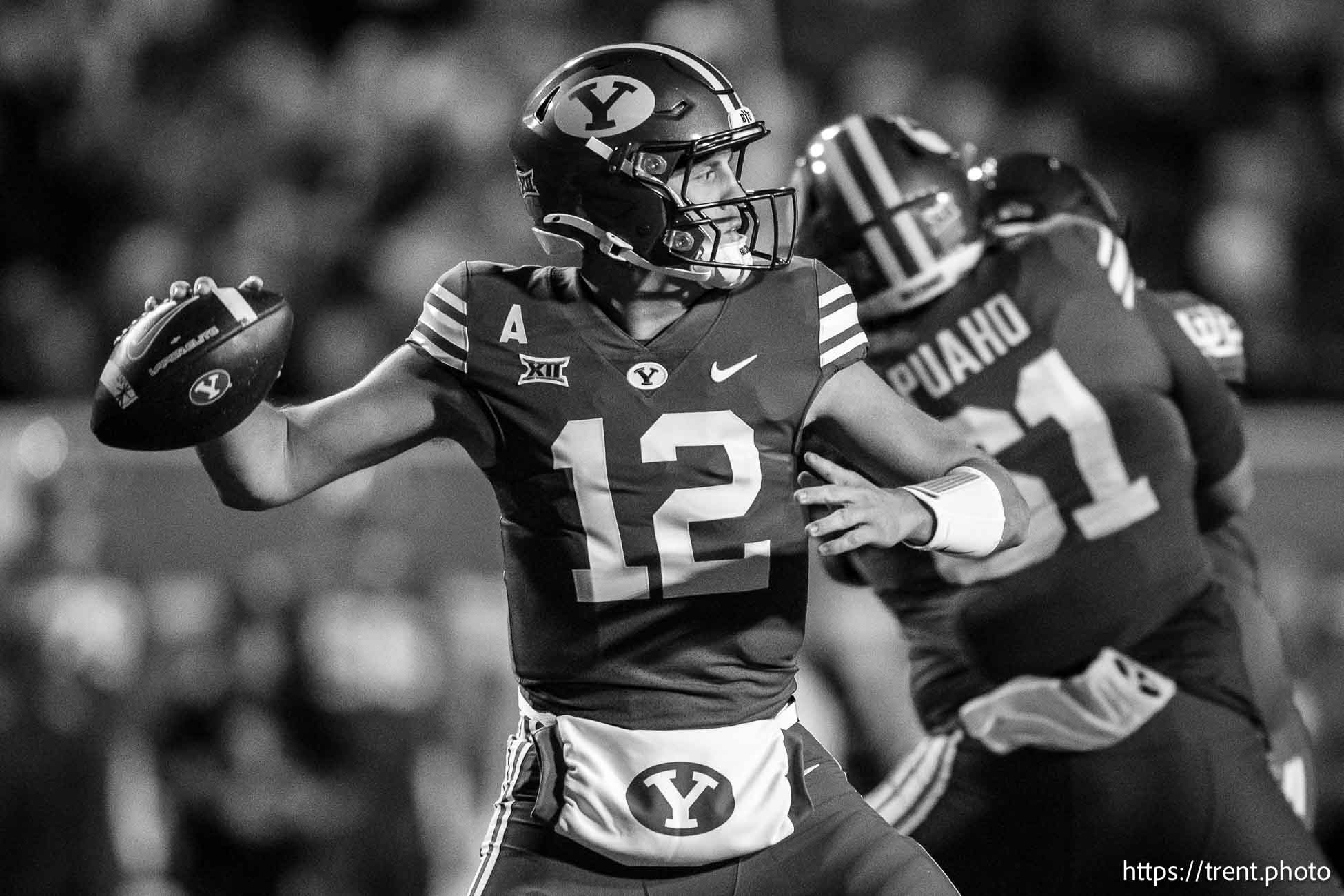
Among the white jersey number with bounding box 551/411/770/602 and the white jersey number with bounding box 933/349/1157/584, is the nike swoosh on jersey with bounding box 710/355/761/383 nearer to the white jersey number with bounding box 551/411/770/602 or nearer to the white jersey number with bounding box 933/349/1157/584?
the white jersey number with bounding box 551/411/770/602

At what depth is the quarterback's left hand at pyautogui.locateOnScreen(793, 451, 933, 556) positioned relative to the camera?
266 cm

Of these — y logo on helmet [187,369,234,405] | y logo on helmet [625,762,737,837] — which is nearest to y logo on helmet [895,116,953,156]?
y logo on helmet [625,762,737,837]

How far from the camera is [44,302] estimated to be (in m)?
8.56

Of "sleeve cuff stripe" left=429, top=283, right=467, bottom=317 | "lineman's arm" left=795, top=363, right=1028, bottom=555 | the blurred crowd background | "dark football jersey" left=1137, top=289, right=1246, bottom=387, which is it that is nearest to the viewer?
"lineman's arm" left=795, top=363, right=1028, bottom=555

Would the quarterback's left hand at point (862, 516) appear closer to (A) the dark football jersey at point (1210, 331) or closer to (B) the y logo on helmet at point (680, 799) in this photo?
(B) the y logo on helmet at point (680, 799)

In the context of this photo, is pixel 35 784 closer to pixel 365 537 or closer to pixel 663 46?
pixel 365 537

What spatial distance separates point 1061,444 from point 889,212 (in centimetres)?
64

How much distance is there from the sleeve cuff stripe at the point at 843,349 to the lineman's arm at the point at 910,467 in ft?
0.10

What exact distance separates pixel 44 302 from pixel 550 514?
629 centimetres

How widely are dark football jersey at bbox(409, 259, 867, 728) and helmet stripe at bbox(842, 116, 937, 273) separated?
0.99 m

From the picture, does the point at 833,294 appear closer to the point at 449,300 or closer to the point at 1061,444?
the point at 449,300

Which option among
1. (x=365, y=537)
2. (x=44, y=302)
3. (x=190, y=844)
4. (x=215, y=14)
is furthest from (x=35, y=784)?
(x=215, y=14)

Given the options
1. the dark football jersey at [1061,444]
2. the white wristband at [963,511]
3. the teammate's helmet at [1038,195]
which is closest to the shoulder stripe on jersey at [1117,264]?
the dark football jersey at [1061,444]


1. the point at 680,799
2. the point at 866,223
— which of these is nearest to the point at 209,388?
the point at 680,799
